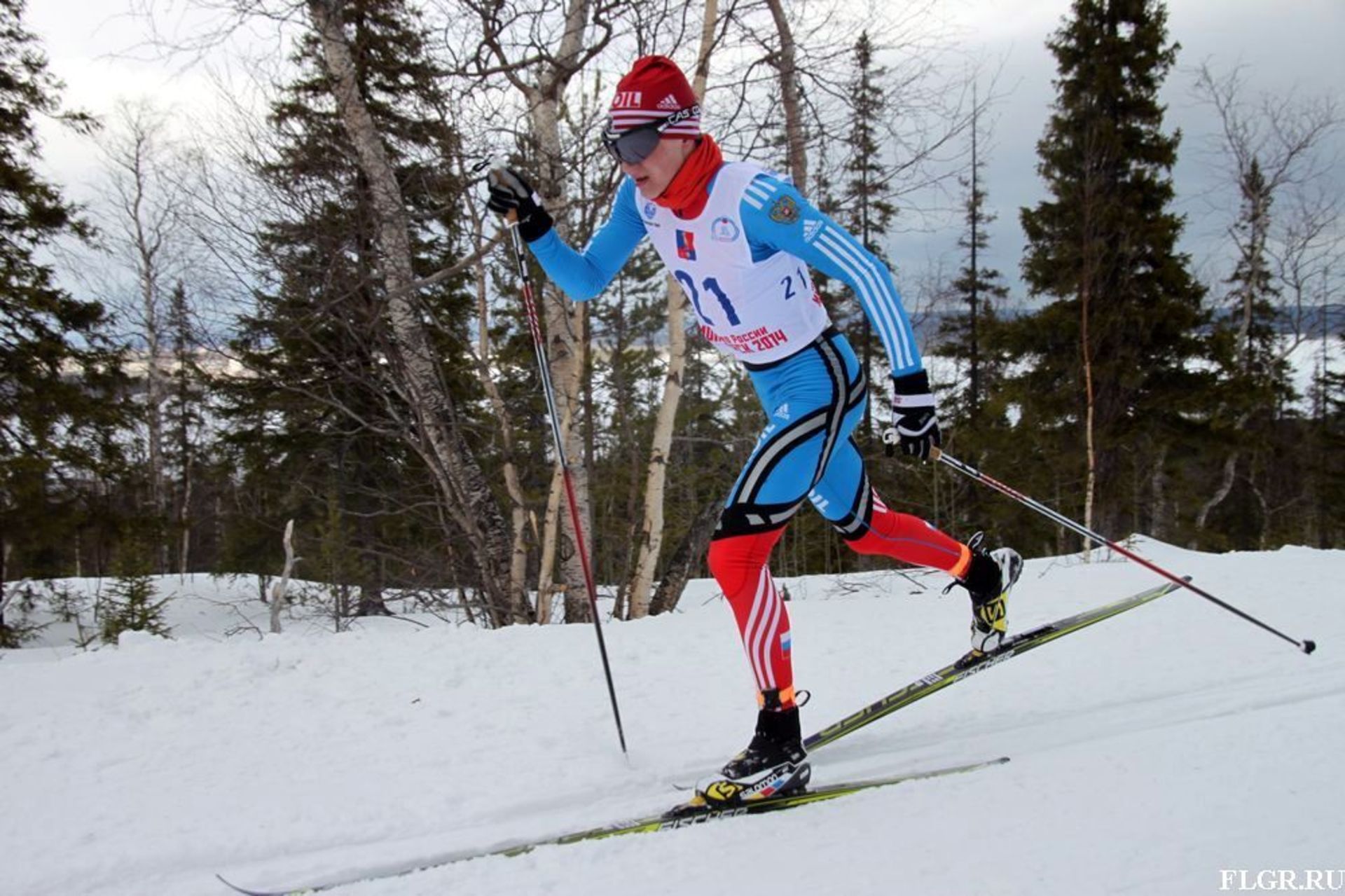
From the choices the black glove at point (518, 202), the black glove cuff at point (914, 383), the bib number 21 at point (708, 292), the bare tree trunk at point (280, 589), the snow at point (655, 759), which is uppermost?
the black glove at point (518, 202)

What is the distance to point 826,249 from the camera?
8.54ft

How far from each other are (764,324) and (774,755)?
A: 146 centimetres

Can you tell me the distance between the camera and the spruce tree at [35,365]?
11.6m

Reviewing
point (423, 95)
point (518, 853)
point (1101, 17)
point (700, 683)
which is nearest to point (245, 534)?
point (423, 95)

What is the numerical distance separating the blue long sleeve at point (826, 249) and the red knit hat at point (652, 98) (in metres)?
0.32

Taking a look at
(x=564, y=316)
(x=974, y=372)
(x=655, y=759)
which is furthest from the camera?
(x=974, y=372)

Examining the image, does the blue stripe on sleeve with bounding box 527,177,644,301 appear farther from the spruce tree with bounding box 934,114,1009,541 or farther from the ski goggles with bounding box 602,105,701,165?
the spruce tree with bounding box 934,114,1009,541

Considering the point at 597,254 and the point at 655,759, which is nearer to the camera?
the point at 655,759

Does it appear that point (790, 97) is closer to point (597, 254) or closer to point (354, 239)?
point (354, 239)

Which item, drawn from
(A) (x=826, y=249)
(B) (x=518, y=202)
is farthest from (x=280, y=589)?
(A) (x=826, y=249)

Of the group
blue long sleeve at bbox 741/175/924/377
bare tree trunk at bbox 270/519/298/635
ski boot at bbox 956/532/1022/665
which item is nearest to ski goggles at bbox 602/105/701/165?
blue long sleeve at bbox 741/175/924/377

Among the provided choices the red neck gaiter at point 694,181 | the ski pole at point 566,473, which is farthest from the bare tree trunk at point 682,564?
the red neck gaiter at point 694,181

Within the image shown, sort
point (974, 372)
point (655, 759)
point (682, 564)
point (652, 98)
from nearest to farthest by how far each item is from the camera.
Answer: point (652, 98), point (655, 759), point (682, 564), point (974, 372)

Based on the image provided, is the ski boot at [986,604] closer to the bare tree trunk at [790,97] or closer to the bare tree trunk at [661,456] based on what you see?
the bare tree trunk at [661,456]
